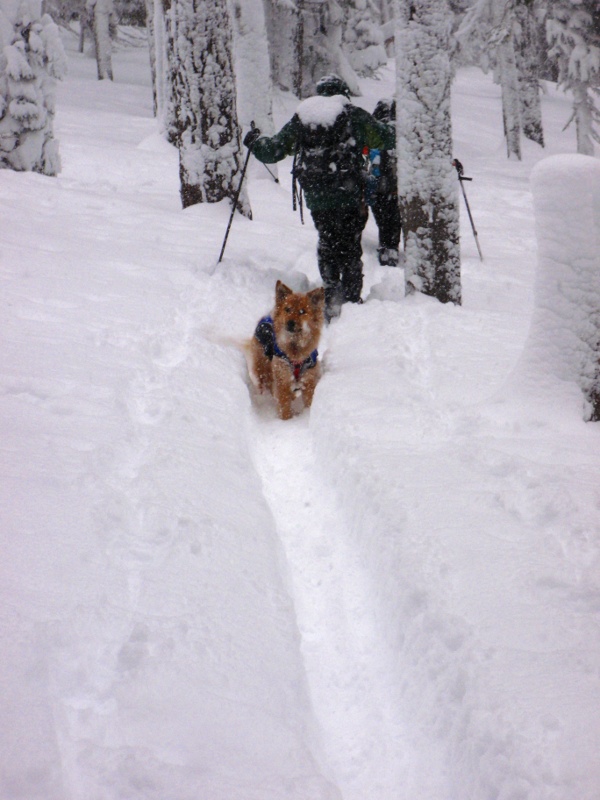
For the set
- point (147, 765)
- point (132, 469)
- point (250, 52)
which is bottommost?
point (132, 469)

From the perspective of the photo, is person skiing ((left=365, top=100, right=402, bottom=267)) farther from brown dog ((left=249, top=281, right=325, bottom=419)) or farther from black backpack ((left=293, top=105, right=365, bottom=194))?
brown dog ((left=249, top=281, right=325, bottom=419))

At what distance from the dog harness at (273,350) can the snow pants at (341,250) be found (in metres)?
1.79

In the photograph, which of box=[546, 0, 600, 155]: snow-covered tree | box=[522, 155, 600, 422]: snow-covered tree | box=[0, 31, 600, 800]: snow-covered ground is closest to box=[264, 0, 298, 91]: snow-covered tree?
box=[546, 0, 600, 155]: snow-covered tree

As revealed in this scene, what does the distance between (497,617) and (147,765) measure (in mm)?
1432

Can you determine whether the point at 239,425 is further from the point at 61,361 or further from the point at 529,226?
the point at 529,226

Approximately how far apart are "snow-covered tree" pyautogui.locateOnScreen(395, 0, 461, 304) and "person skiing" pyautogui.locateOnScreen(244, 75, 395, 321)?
0.40 meters

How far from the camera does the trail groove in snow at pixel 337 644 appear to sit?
7.75ft

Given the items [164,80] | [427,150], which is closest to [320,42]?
[164,80]

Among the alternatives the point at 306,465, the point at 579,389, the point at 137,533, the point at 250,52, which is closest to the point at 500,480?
the point at 579,389

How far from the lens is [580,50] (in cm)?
1620

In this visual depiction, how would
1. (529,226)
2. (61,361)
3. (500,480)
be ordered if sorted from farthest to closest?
(529,226) → (61,361) → (500,480)

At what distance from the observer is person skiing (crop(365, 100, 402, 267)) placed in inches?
351

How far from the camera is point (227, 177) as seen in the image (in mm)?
8516

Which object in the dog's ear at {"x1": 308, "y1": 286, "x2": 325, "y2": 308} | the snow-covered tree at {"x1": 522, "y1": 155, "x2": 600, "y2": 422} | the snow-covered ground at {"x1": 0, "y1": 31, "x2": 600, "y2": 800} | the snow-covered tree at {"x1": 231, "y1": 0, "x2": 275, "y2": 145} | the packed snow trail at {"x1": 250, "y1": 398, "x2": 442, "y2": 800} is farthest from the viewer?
the snow-covered tree at {"x1": 231, "y1": 0, "x2": 275, "y2": 145}
